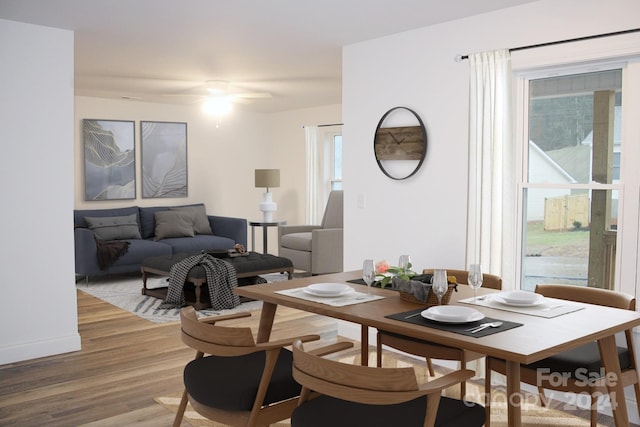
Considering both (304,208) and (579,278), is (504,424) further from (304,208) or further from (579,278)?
(304,208)

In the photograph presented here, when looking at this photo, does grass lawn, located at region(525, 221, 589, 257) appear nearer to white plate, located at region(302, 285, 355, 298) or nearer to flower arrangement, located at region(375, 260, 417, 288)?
flower arrangement, located at region(375, 260, 417, 288)

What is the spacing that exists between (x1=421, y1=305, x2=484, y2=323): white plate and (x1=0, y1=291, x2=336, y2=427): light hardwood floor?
1564 mm

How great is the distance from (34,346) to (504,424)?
10.1 ft

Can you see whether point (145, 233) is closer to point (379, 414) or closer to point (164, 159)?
point (164, 159)

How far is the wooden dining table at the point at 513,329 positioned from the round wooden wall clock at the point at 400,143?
1.42 metres

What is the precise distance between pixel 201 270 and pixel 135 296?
1085mm

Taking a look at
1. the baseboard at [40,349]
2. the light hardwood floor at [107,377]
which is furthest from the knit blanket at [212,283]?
the baseboard at [40,349]

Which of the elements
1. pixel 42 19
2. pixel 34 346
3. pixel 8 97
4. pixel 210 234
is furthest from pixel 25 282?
pixel 210 234

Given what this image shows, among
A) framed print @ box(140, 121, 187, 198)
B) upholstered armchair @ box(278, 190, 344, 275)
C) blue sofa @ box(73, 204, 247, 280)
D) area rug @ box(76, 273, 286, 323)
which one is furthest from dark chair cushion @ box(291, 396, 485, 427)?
framed print @ box(140, 121, 187, 198)

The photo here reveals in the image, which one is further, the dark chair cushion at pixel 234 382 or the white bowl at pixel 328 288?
the white bowl at pixel 328 288

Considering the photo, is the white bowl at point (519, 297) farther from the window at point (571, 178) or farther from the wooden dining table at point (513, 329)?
the window at point (571, 178)

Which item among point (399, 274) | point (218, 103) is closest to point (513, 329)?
point (399, 274)

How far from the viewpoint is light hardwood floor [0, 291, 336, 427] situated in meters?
3.30

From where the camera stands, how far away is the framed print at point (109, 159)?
319 inches
